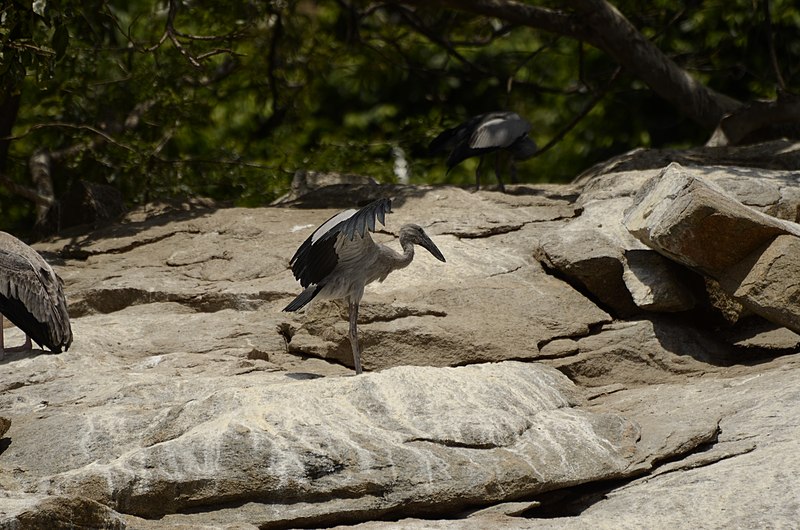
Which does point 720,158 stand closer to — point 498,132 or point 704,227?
point 498,132

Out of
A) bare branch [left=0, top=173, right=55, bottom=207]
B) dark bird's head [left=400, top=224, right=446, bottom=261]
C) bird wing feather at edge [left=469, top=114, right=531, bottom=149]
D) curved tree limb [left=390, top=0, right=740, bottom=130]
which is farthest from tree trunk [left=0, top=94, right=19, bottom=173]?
dark bird's head [left=400, top=224, right=446, bottom=261]

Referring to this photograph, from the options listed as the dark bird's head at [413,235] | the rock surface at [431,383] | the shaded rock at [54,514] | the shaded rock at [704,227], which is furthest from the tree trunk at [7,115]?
the shaded rock at [54,514]

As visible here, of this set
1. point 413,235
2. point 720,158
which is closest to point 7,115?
point 413,235

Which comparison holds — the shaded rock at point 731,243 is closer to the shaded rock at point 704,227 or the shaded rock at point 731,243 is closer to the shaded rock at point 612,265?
the shaded rock at point 704,227

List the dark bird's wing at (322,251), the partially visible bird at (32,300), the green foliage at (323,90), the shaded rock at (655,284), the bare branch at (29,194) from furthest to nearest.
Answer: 1. the green foliage at (323,90)
2. the bare branch at (29,194)
3. the shaded rock at (655,284)
4. the partially visible bird at (32,300)
5. the dark bird's wing at (322,251)

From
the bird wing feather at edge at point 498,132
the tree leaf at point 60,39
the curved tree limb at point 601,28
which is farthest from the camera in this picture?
the curved tree limb at point 601,28

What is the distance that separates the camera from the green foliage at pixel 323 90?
43.6 ft

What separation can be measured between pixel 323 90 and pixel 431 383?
38.6ft

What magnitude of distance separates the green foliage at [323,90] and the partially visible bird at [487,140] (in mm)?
1342

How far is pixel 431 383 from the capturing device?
674cm

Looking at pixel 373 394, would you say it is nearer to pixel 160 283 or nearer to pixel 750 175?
pixel 160 283

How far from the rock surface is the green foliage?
8.69ft

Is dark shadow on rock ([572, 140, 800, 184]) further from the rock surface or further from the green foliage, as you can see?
the green foliage

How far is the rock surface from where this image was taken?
6047mm
